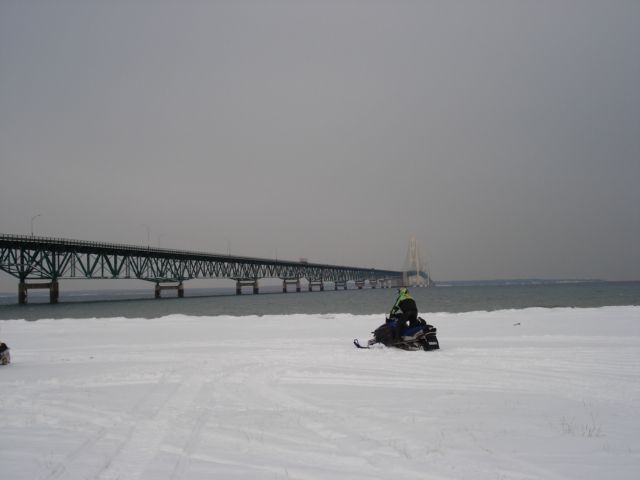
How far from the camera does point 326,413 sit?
6.72m

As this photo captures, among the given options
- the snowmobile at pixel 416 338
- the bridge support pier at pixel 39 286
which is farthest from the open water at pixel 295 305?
the snowmobile at pixel 416 338

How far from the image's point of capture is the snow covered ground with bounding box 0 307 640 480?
480 cm

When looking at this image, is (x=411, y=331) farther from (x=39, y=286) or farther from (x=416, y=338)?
(x=39, y=286)

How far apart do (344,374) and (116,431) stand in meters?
4.94

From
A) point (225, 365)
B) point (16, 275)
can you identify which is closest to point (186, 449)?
point (225, 365)

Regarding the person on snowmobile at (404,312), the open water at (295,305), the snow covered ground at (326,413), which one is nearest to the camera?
the snow covered ground at (326,413)

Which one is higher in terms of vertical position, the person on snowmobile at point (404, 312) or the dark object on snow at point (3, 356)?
the person on snowmobile at point (404, 312)

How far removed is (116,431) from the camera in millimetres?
6059

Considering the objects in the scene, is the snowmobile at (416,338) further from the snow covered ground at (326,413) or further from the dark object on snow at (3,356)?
the dark object on snow at (3,356)

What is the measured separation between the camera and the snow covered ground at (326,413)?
4.80 m

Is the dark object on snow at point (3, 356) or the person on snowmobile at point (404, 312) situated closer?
the dark object on snow at point (3, 356)

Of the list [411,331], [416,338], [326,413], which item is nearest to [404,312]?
[411,331]

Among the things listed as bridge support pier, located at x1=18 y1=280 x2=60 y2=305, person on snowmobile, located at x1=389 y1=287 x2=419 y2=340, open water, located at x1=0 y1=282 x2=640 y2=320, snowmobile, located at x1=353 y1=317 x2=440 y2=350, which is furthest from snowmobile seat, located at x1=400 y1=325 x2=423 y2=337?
bridge support pier, located at x1=18 y1=280 x2=60 y2=305

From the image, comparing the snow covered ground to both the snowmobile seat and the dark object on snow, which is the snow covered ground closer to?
the dark object on snow
